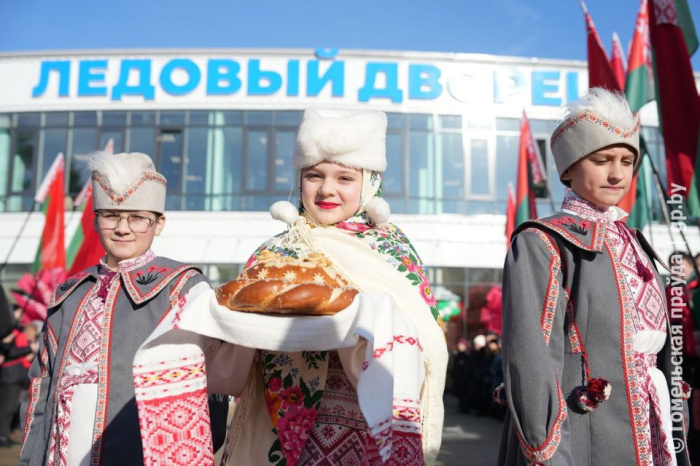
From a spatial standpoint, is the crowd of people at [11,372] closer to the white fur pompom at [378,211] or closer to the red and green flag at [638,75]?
the red and green flag at [638,75]

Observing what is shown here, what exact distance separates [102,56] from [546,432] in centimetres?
2163

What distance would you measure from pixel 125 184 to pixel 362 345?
1877mm

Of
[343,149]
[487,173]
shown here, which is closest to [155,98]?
[487,173]

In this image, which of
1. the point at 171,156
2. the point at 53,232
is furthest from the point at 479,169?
the point at 53,232

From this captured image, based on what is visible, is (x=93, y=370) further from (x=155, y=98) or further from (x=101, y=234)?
(x=155, y=98)

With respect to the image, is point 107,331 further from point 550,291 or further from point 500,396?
point 550,291

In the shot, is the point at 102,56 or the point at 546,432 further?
the point at 102,56

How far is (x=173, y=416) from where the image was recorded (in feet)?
6.28

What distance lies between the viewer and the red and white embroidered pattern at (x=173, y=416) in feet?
6.15

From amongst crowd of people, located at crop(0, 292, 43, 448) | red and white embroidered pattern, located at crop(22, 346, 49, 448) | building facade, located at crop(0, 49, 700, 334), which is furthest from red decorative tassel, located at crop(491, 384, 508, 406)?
building facade, located at crop(0, 49, 700, 334)

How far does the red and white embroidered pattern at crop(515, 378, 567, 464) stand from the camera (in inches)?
86.5

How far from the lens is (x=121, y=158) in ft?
11.4

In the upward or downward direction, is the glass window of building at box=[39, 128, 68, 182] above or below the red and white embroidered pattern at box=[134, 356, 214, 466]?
above

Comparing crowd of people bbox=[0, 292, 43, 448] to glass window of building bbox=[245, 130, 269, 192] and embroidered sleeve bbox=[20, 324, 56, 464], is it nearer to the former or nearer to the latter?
embroidered sleeve bbox=[20, 324, 56, 464]
